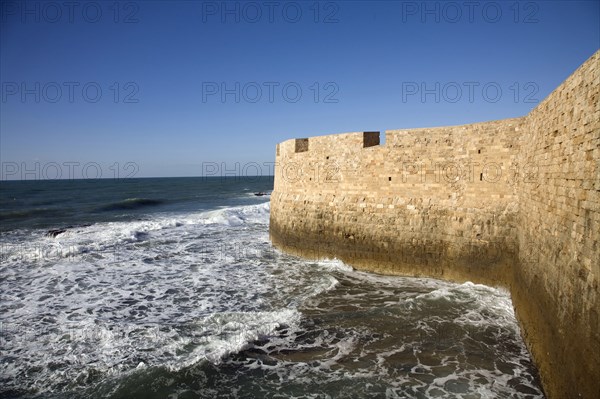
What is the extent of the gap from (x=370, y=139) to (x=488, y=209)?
3.54 metres

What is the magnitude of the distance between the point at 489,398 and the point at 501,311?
113 inches

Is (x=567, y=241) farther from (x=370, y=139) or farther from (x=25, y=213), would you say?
(x=25, y=213)

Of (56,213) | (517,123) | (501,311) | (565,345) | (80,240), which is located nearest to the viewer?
(565,345)

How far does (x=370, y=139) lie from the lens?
9.70 m

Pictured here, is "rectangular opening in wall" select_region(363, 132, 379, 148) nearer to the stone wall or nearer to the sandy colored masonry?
the sandy colored masonry

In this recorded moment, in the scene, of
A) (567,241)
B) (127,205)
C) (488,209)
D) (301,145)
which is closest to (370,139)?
(301,145)

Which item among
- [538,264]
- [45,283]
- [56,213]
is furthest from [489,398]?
[56,213]

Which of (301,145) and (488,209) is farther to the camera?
(301,145)

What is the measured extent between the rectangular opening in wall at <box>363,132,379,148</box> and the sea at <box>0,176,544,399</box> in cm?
354

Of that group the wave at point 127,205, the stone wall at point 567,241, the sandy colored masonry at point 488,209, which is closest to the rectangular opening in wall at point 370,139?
the sandy colored masonry at point 488,209

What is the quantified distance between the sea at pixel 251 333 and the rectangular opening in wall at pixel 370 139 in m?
3.54

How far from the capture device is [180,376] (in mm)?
4715

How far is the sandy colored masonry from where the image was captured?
11.8 feet

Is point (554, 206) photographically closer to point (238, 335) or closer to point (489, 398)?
point (489, 398)
